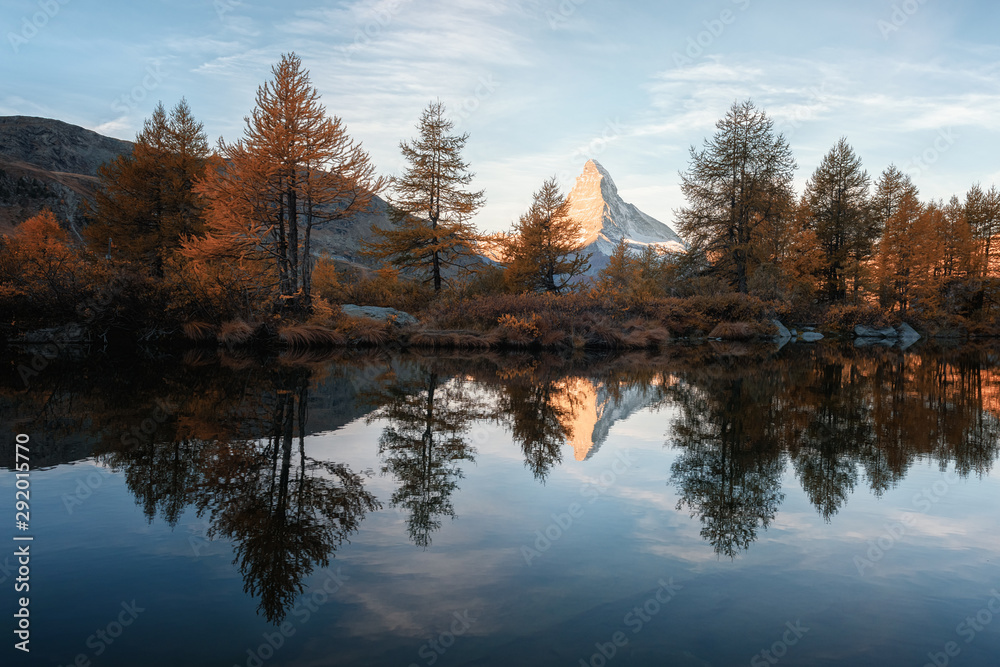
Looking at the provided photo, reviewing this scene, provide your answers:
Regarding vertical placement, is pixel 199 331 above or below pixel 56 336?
above

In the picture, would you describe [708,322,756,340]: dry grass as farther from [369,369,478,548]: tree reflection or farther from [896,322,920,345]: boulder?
[369,369,478,548]: tree reflection

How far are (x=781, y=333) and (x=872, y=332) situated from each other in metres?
8.02

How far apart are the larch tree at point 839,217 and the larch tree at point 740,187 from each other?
23.5 ft

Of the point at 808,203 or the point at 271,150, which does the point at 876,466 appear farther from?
the point at 808,203

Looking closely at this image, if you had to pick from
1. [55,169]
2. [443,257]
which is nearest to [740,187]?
[443,257]

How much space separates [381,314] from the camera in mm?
21250

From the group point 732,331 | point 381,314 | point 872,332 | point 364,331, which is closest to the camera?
point 364,331

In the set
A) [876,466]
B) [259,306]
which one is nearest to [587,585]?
[876,466]

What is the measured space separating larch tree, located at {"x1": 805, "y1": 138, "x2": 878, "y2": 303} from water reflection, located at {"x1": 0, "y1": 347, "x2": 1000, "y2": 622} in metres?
26.1

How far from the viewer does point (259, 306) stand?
714 inches

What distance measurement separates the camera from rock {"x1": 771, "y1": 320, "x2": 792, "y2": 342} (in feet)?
94.6

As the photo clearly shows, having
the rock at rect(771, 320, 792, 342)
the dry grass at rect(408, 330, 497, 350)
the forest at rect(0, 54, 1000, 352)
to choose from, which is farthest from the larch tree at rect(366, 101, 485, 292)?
the rock at rect(771, 320, 792, 342)

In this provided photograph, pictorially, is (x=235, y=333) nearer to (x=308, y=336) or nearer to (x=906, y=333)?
(x=308, y=336)

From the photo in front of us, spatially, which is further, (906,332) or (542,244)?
(906,332)
